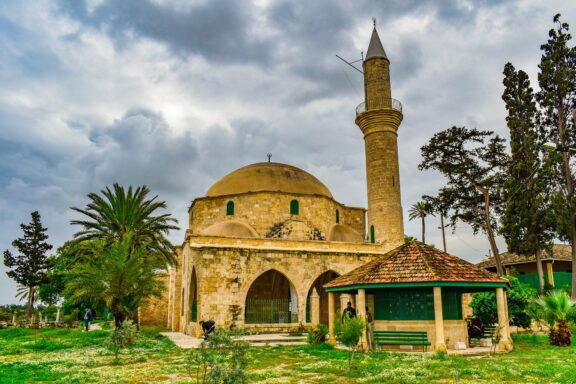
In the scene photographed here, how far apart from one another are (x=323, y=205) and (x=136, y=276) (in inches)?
473

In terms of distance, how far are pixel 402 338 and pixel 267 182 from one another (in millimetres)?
14231

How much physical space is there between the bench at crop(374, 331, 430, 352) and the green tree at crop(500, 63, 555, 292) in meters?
14.5

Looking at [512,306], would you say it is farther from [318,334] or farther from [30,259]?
[30,259]

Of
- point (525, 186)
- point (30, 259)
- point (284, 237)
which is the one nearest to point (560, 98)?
point (525, 186)

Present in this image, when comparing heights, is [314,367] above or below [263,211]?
below

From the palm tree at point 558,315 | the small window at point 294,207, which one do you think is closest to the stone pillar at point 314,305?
the small window at point 294,207

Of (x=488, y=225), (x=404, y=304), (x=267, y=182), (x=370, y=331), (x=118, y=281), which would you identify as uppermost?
(x=267, y=182)

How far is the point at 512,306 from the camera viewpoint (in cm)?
1781

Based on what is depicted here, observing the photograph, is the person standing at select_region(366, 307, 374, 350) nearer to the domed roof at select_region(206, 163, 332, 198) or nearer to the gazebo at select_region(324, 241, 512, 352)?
the gazebo at select_region(324, 241, 512, 352)

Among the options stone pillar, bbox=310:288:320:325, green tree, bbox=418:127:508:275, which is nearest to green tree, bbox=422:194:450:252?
green tree, bbox=418:127:508:275

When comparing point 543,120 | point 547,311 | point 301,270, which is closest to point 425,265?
point 547,311

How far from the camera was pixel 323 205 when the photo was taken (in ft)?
83.8

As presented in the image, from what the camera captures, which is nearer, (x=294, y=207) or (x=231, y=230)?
(x=231, y=230)

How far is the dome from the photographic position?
22.7 meters
